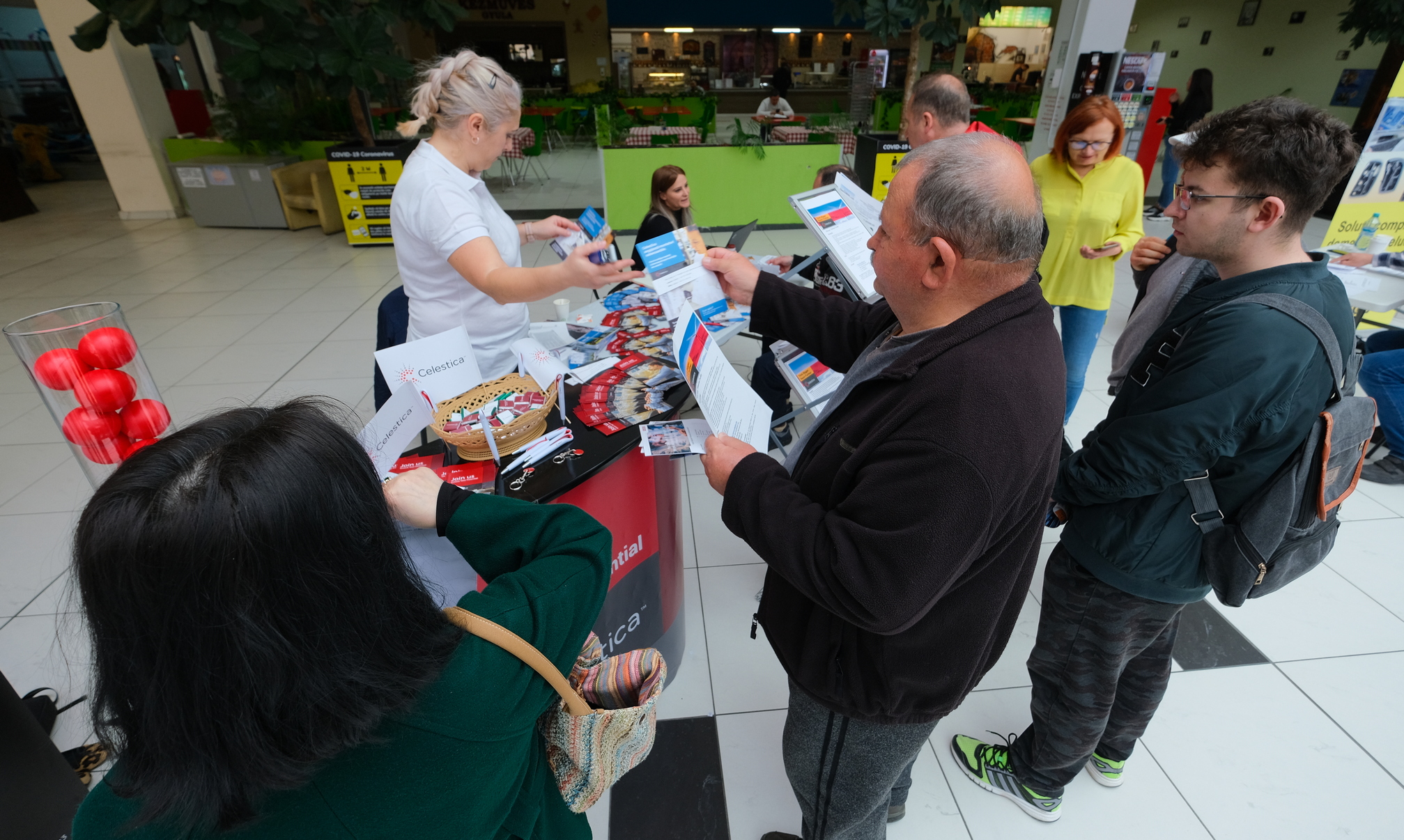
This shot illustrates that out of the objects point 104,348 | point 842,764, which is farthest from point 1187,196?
point 104,348

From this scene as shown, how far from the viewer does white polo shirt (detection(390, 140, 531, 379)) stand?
182 centimetres

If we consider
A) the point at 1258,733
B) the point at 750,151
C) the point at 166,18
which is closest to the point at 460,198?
the point at 1258,733

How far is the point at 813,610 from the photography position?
46.3 inches

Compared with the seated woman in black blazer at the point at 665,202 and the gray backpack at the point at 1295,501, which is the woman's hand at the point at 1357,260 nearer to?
the gray backpack at the point at 1295,501

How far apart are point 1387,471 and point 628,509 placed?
12.7ft

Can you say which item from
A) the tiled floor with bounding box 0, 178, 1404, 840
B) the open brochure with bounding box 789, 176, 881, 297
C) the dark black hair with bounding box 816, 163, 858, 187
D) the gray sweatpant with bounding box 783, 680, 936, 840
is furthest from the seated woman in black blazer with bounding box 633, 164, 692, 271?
the gray sweatpant with bounding box 783, 680, 936, 840

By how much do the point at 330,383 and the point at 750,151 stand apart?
5048 mm

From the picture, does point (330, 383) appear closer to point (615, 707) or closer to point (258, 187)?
point (615, 707)

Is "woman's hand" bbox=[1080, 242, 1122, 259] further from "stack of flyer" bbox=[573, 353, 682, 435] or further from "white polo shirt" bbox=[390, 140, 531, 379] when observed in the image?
"white polo shirt" bbox=[390, 140, 531, 379]

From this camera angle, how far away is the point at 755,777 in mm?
1849

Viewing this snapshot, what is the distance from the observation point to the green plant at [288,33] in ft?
19.1

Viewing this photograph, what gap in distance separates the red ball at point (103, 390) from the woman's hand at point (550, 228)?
1246mm

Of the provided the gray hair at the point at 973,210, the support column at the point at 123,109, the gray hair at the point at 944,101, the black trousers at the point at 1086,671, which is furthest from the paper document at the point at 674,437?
the support column at the point at 123,109

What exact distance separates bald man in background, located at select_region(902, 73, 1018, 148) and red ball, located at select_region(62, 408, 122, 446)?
273 centimetres
